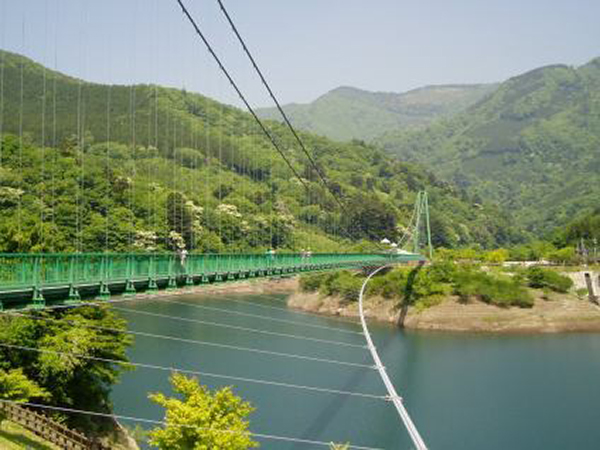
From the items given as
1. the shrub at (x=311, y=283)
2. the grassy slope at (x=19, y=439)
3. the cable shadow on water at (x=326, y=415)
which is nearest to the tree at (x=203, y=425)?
the grassy slope at (x=19, y=439)

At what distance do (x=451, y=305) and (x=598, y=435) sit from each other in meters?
33.8

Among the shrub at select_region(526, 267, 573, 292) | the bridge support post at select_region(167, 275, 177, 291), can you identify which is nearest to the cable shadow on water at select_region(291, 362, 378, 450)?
the bridge support post at select_region(167, 275, 177, 291)

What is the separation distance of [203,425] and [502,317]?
46553 millimetres

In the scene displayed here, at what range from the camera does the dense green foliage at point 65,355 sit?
21.4 meters

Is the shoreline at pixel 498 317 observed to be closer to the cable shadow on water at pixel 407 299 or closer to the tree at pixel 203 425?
the cable shadow on water at pixel 407 299

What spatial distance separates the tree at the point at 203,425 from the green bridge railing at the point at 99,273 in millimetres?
3392

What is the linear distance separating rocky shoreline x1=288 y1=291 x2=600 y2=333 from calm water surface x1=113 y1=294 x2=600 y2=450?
3.91 metres

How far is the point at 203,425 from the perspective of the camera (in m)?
19.1

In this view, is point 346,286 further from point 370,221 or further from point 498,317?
point 370,221

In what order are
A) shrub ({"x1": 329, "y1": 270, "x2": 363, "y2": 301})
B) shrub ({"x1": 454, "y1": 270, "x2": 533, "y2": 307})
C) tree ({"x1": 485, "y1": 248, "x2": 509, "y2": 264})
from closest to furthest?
shrub ({"x1": 454, "y1": 270, "x2": 533, "y2": 307})
shrub ({"x1": 329, "y1": 270, "x2": 363, "y2": 301})
tree ({"x1": 485, "y1": 248, "x2": 509, "y2": 264})

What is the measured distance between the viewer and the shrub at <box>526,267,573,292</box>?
2613 inches

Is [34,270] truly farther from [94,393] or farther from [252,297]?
[252,297]

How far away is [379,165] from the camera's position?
525 feet

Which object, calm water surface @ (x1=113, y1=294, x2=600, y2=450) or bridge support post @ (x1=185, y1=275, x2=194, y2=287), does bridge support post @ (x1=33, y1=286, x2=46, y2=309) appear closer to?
bridge support post @ (x1=185, y1=275, x2=194, y2=287)
